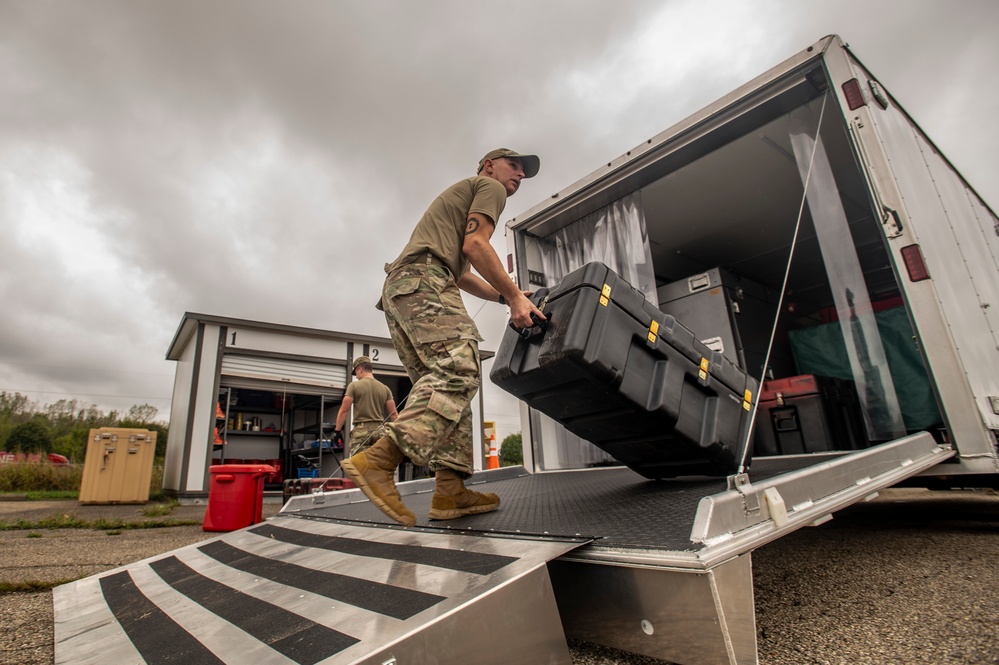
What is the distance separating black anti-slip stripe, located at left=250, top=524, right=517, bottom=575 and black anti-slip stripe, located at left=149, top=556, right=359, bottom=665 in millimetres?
297

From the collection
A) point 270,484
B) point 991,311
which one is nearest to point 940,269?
point 991,311

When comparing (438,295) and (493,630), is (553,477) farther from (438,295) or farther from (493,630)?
(493,630)

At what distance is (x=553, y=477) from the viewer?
3479 mm

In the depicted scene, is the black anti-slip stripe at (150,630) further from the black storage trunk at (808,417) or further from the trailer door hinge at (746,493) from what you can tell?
the black storage trunk at (808,417)

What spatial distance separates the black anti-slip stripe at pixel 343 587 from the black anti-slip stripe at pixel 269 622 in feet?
0.30

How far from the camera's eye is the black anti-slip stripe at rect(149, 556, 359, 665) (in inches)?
33.4

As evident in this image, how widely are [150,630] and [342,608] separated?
0.53 meters

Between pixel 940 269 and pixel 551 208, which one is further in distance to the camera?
pixel 551 208

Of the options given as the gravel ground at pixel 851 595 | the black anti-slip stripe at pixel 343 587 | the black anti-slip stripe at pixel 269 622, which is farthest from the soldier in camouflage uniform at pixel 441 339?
the gravel ground at pixel 851 595

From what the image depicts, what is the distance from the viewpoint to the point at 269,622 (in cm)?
103

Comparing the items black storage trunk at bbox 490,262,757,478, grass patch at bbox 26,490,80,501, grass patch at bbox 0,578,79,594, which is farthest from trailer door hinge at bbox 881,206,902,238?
grass patch at bbox 26,490,80,501

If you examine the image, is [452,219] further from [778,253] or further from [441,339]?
[778,253]

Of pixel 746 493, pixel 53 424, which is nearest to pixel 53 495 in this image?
pixel 746 493

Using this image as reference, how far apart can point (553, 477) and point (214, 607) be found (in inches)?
99.6
